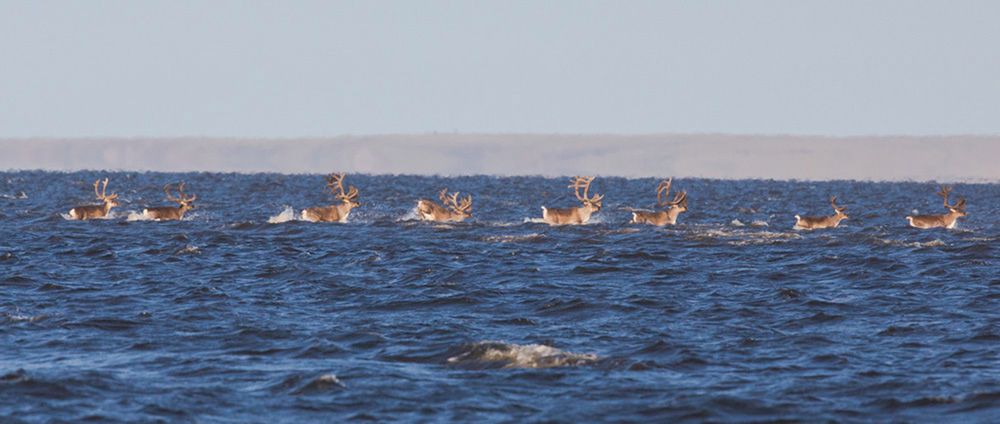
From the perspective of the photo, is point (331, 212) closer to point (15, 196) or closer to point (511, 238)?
point (511, 238)

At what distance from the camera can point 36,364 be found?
1655 cm

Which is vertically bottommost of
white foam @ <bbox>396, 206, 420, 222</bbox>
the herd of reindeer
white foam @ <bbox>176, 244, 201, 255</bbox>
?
white foam @ <bbox>176, 244, 201, 255</bbox>

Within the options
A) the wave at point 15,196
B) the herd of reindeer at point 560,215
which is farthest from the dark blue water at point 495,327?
the wave at point 15,196

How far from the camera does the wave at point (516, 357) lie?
55.3 ft

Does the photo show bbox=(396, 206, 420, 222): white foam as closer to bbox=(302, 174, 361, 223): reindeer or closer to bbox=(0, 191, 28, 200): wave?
bbox=(302, 174, 361, 223): reindeer

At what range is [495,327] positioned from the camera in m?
19.9

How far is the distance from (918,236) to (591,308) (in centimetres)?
1806

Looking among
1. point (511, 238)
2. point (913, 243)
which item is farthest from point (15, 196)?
point (913, 243)

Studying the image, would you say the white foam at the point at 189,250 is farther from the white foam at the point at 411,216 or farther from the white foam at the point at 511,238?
the white foam at the point at 411,216

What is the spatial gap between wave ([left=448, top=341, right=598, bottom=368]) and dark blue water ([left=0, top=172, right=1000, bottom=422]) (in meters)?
0.06

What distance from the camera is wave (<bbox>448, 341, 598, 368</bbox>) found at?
55.3 feet

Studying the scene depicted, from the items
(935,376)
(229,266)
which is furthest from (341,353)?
(229,266)

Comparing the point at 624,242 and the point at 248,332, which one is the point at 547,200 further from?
the point at 248,332

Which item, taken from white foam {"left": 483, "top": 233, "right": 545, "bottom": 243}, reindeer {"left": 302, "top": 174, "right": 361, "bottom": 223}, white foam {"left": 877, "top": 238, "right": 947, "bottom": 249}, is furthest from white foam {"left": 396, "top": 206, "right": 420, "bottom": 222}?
white foam {"left": 877, "top": 238, "right": 947, "bottom": 249}
